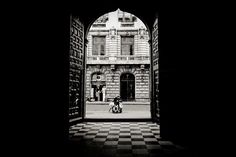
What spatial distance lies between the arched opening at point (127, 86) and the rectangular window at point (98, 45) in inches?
129

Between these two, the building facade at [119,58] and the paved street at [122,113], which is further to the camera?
the building facade at [119,58]

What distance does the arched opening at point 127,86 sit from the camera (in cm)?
2108

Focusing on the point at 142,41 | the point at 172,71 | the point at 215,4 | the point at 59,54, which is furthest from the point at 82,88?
the point at 142,41

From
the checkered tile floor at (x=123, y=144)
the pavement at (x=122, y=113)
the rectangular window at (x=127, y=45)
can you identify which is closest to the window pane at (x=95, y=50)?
the rectangular window at (x=127, y=45)

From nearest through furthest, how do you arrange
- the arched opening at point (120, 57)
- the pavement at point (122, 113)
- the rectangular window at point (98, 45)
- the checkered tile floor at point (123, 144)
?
the checkered tile floor at point (123, 144)
the pavement at point (122, 113)
the arched opening at point (120, 57)
the rectangular window at point (98, 45)

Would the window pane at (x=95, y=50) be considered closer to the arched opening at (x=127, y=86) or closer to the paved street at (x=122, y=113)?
the arched opening at (x=127, y=86)

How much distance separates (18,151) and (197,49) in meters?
4.34

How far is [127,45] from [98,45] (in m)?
2.95

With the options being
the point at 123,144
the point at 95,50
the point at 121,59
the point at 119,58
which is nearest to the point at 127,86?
the point at 121,59

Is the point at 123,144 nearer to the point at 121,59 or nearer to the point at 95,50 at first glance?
the point at 121,59

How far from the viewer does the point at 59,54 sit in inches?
200

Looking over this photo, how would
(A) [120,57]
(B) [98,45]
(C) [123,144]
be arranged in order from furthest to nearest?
1. (B) [98,45]
2. (A) [120,57]
3. (C) [123,144]

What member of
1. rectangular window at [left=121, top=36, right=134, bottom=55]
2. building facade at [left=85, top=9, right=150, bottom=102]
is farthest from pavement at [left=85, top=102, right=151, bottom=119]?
rectangular window at [left=121, top=36, right=134, bottom=55]

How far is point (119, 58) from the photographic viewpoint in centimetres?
2098
